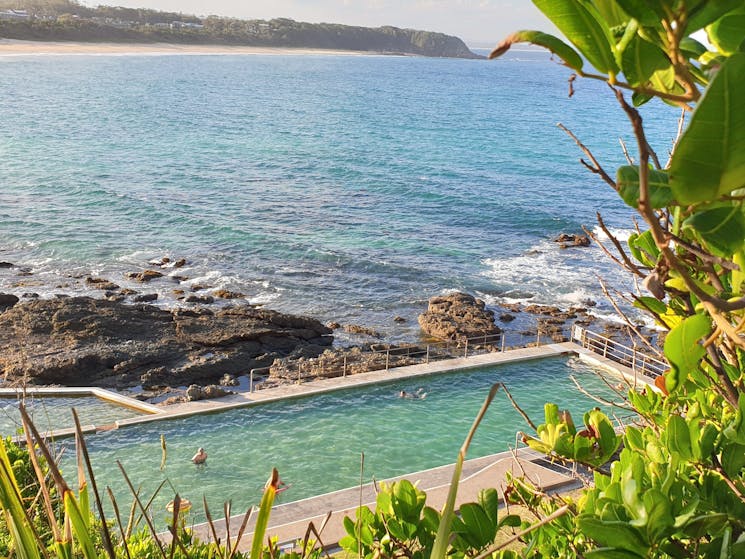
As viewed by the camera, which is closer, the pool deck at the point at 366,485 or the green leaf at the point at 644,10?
the green leaf at the point at 644,10

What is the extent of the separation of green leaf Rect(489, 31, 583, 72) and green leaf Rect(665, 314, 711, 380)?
514 mm

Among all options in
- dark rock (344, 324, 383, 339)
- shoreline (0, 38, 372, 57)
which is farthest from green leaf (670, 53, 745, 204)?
shoreline (0, 38, 372, 57)

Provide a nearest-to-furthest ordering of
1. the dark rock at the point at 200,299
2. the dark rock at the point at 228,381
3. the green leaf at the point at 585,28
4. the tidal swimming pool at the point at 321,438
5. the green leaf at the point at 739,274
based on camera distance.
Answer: the green leaf at the point at 585,28 < the green leaf at the point at 739,274 < the tidal swimming pool at the point at 321,438 < the dark rock at the point at 228,381 < the dark rock at the point at 200,299

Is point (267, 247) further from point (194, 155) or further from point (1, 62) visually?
point (1, 62)

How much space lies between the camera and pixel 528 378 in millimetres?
15156

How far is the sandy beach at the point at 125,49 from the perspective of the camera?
110250mm

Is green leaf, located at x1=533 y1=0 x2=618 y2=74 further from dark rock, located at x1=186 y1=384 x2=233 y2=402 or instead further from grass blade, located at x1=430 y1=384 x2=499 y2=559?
dark rock, located at x1=186 y1=384 x2=233 y2=402

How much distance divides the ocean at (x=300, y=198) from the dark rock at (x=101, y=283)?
0.84 ft

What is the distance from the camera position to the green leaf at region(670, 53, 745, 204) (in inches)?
37.3

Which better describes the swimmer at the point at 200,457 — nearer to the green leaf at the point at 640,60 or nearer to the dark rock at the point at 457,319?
the dark rock at the point at 457,319

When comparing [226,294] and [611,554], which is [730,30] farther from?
[226,294]

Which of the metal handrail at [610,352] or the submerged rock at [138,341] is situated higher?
the metal handrail at [610,352]

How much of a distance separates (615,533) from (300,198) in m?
37.3

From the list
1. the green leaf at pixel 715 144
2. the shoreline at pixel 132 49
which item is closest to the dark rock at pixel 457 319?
the green leaf at pixel 715 144
